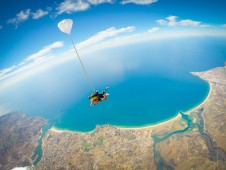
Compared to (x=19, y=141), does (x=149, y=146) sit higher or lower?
lower

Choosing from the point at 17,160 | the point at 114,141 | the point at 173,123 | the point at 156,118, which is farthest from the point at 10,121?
the point at 173,123

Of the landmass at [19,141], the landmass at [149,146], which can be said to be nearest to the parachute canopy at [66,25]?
the landmass at [149,146]

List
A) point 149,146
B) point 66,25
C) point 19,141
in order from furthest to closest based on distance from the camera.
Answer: point 19,141
point 149,146
point 66,25

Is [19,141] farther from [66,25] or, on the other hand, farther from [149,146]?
[66,25]

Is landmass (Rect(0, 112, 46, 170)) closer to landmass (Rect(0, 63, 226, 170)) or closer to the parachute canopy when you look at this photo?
landmass (Rect(0, 63, 226, 170))

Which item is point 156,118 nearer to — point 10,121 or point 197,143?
point 197,143

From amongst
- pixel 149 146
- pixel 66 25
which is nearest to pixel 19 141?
pixel 149 146
